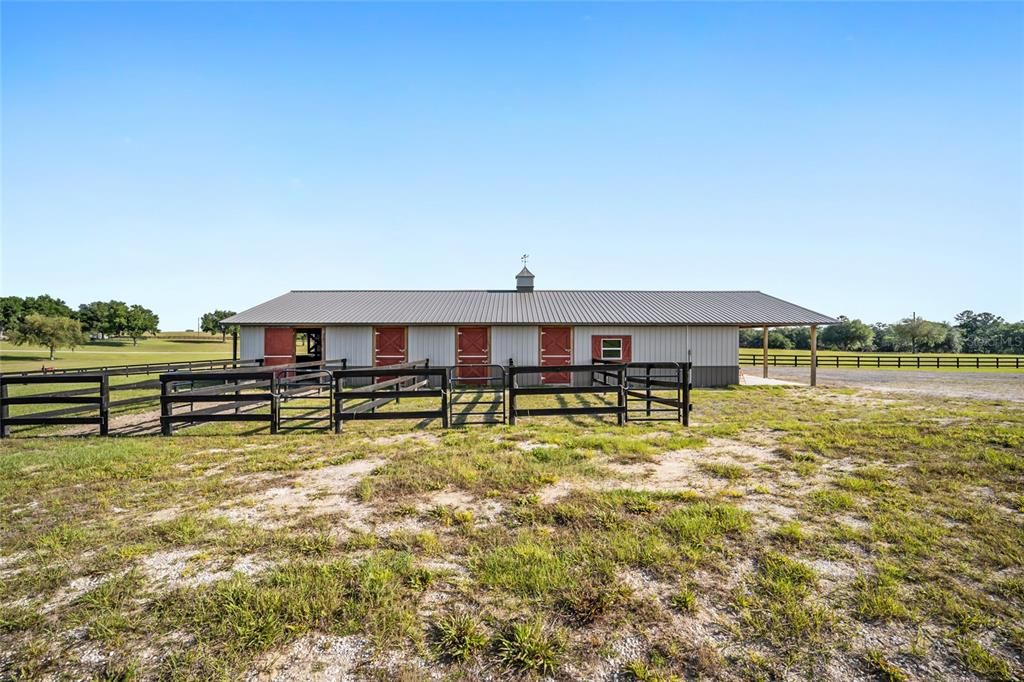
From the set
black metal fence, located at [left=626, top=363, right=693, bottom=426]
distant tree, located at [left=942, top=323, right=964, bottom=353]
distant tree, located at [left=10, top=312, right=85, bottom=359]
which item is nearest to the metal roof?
black metal fence, located at [left=626, top=363, right=693, bottom=426]

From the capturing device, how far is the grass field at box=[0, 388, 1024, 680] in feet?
8.55

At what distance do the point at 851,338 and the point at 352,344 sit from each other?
78197mm

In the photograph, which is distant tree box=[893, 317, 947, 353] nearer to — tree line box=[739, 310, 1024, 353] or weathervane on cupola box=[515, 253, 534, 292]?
tree line box=[739, 310, 1024, 353]

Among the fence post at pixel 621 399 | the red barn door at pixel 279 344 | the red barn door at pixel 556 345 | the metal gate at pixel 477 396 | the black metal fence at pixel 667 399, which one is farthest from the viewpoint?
the red barn door at pixel 556 345

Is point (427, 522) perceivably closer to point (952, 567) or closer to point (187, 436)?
point (952, 567)

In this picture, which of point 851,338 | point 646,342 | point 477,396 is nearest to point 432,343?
point 477,396

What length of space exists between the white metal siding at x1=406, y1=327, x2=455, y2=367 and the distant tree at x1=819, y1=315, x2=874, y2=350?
230 feet

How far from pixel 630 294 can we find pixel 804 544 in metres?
20.6

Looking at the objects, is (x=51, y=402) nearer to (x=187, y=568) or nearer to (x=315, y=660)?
(x=187, y=568)

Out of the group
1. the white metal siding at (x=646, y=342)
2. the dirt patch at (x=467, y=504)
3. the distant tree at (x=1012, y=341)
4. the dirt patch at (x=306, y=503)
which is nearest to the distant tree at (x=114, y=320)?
the white metal siding at (x=646, y=342)

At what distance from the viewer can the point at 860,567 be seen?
11.7 ft

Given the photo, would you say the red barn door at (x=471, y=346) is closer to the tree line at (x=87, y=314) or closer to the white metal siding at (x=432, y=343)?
the white metal siding at (x=432, y=343)

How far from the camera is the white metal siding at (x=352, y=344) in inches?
737

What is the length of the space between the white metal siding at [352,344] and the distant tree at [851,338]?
72797mm
